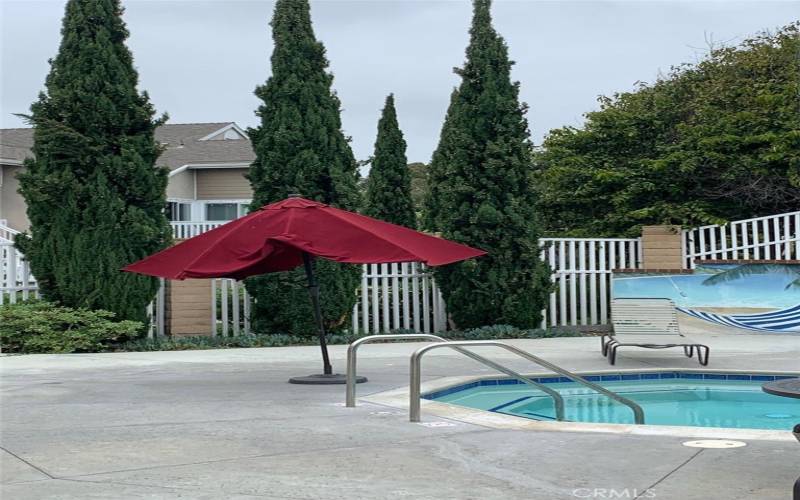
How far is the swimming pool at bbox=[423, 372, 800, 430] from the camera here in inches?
426

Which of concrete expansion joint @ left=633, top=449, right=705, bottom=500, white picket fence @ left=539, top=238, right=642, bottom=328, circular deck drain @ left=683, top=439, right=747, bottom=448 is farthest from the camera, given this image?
white picket fence @ left=539, top=238, right=642, bottom=328

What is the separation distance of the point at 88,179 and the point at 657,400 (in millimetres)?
9305

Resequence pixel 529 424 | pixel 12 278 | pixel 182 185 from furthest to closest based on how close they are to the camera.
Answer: pixel 182 185
pixel 12 278
pixel 529 424

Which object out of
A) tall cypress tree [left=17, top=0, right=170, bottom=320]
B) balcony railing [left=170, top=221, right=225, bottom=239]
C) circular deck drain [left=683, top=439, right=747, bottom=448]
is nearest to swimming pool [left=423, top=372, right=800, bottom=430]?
circular deck drain [left=683, top=439, right=747, bottom=448]

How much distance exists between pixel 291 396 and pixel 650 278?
9878 millimetres

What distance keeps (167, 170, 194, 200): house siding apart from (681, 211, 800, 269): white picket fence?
66.5 ft

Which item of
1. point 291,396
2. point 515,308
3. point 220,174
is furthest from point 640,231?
point 220,174

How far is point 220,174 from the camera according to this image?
36312mm

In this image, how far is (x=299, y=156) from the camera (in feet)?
56.4

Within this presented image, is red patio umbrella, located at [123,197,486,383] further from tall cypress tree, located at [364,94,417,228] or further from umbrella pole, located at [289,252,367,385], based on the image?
tall cypress tree, located at [364,94,417,228]

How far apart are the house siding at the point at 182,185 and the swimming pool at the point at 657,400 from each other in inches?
953

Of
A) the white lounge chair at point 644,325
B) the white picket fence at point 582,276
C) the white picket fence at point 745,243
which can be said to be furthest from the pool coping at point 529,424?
the white picket fence at point 745,243

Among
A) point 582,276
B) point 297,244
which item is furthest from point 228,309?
point 297,244

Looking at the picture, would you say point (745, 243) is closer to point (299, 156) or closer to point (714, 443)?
point (299, 156)
